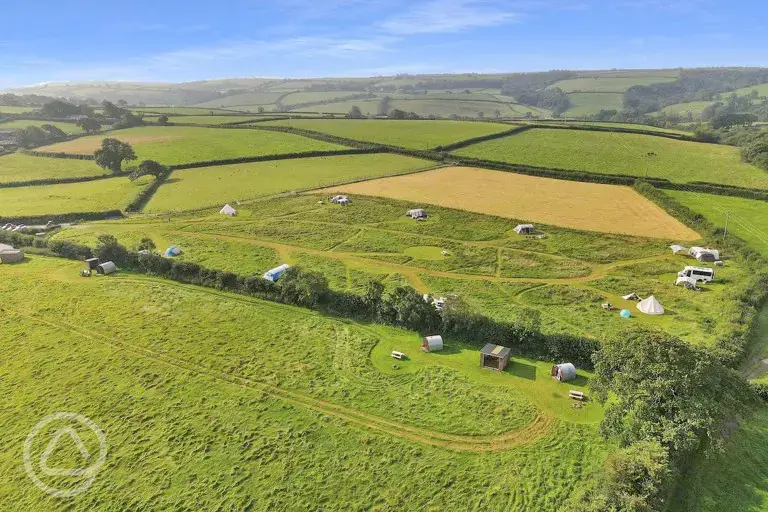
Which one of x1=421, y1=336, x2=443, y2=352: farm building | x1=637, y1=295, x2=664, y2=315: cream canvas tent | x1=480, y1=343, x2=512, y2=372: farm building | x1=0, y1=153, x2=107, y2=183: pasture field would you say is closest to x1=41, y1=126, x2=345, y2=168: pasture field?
x1=0, y1=153, x2=107, y2=183: pasture field

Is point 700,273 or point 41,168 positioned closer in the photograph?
point 700,273

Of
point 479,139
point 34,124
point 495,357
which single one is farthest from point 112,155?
point 495,357

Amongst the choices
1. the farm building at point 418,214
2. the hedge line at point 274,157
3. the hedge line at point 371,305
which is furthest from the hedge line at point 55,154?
the farm building at point 418,214

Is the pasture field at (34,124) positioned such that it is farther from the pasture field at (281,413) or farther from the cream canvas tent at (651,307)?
the cream canvas tent at (651,307)

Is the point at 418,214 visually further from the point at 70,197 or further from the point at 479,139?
the point at 70,197

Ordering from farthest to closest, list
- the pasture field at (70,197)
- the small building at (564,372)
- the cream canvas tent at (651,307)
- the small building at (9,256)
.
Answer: the pasture field at (70,197), the small building at (9,256), the cream canvas tent at (651,307), the small building at (564,372)

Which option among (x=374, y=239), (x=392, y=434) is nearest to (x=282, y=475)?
(x=392, y=434)
